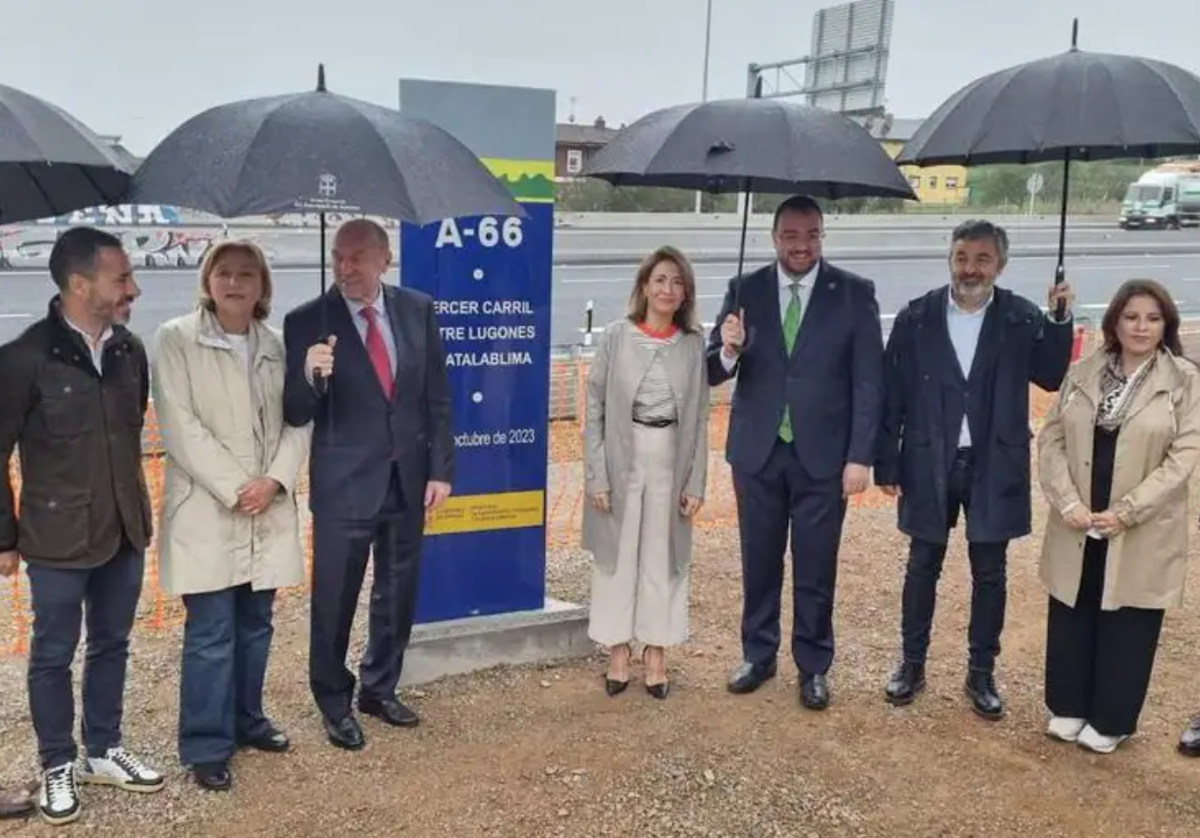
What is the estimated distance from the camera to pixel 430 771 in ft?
12.3

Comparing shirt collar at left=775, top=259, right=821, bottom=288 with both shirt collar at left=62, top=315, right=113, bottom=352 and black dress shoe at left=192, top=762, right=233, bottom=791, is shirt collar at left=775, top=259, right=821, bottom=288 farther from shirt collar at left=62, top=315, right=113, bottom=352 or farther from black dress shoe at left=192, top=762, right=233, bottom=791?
black dress shoe at left=192, top=762, right=233, bottom=791

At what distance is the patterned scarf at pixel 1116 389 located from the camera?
372 cm

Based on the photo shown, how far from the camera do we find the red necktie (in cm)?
368

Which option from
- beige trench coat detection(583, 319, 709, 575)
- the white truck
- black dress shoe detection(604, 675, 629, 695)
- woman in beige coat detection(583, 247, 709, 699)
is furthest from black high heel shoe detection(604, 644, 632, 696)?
the white truck

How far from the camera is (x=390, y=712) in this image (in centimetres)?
411

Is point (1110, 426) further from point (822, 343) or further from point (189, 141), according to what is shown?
point (189, 141)

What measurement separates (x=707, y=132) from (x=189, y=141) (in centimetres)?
175

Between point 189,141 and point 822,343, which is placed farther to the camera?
point 822,343

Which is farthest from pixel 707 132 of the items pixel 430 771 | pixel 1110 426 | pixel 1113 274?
pixel 1113 274

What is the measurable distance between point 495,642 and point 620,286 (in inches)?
628

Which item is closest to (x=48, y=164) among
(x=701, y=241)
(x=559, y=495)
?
(x=559, y=495)

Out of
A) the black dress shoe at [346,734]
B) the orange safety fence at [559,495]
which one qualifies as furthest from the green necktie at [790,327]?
the black dress shoe at [346,734]

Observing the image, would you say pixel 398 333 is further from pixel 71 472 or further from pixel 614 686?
pixel 614 686

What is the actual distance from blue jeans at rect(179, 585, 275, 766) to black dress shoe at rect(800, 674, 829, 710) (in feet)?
6.81
